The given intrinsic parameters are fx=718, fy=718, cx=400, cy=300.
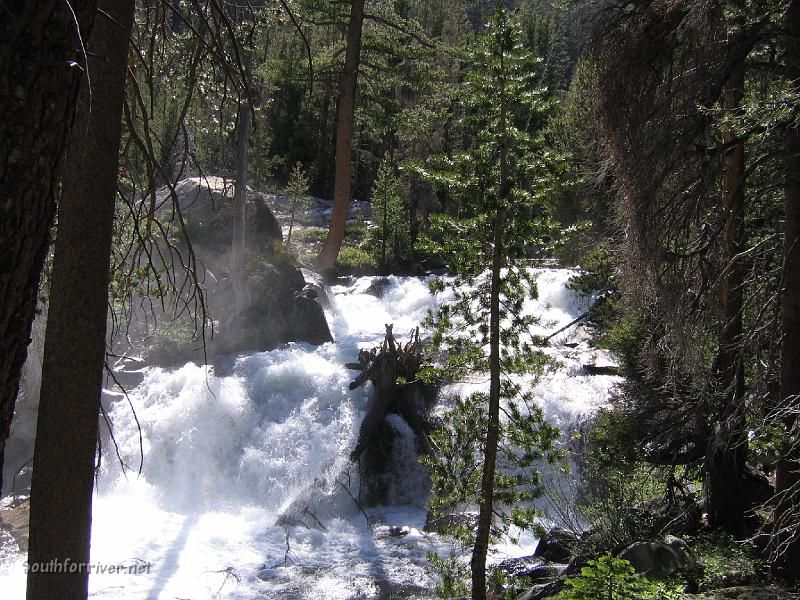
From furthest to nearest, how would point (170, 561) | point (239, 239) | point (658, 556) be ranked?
1. point (239, 239)
2. point (170, 561)
3. point (658, 556)

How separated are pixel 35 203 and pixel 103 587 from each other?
9017mm

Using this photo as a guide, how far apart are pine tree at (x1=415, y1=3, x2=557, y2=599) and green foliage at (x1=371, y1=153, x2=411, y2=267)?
20.0 meters

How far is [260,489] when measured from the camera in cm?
1292

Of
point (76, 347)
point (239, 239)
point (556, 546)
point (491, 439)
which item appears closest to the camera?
point (76, 347)

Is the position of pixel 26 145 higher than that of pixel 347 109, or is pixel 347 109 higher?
pixel 347 109

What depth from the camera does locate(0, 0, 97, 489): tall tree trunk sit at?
182 cm

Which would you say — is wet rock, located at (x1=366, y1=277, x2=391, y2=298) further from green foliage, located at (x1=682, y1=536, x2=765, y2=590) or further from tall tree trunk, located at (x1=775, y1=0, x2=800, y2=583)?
tall tree trunk, located at (x1=775, y1=0, x2=800, y2=583)

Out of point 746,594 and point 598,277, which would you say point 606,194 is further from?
point 598,277

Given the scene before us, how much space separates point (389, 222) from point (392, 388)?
14180mm

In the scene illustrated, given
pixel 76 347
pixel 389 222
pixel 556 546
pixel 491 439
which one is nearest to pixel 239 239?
pixel 389 222

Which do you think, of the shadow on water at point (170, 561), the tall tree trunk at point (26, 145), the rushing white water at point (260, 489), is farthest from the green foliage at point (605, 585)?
the shadow on water at point (170, 561)

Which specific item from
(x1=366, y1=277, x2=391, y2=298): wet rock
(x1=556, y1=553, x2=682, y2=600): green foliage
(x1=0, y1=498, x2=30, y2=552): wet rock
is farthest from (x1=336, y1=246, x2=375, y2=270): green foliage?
(x1=556, y1=553, x2=682, y2=600): green foliage

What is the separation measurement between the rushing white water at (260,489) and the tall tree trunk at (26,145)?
7315 millimetres

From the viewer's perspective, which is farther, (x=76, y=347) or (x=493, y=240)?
(x=493, y=240)
